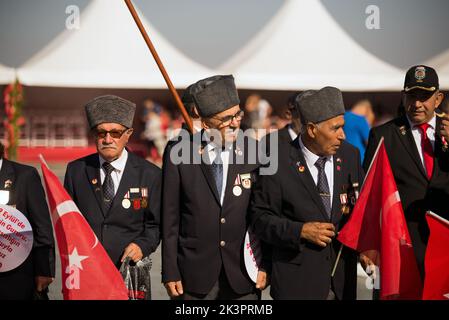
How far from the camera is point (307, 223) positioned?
4047 mm

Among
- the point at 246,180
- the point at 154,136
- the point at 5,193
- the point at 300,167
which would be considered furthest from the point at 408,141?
the point at 154,136

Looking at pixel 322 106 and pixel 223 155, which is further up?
pixel 322 106

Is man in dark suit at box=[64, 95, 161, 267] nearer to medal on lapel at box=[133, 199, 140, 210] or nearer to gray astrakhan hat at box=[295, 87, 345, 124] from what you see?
medal on lapel at box=[133, 199, 140, 210]

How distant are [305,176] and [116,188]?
3.63ft

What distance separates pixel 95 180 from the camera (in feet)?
14.5

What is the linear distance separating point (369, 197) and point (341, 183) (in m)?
0.18

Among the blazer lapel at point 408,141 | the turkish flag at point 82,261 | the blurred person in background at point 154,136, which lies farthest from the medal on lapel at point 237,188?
the blurred person in background at point 154,136

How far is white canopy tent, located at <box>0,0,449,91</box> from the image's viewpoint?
47.2 feet

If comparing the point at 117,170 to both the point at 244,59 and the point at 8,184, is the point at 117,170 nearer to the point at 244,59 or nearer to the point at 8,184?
the point at 8,184

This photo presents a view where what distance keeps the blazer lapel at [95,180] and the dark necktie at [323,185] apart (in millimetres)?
1244

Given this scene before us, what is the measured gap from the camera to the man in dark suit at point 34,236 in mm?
4246

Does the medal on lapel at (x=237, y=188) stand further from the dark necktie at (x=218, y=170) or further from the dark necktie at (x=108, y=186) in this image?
the dark necktie at (x=108, y=186)

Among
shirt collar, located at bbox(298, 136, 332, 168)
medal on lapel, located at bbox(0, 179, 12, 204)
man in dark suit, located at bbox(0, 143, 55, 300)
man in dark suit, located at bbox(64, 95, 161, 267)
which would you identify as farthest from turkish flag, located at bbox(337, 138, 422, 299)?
medal on lapel, located at bbox(0, 179, 12, 204)
